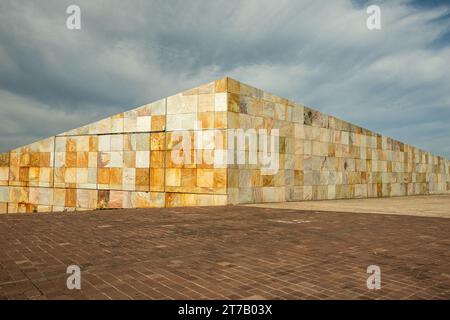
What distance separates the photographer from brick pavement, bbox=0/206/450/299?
380 centimetres

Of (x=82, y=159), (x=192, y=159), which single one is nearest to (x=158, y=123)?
(x=192, y=159)

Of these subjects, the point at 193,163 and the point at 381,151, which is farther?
the point at 381,151

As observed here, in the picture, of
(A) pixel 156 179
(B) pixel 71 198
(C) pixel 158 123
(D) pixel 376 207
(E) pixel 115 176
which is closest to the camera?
(D) pixel 376 207

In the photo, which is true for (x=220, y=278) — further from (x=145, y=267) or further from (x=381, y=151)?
(x=381, y=151)

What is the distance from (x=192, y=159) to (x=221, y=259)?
399 inches

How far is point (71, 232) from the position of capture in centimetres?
732

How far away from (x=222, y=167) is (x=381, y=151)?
1436cm

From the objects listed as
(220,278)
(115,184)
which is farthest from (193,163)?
(220,278)

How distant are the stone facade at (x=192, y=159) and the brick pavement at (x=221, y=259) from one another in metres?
6.22

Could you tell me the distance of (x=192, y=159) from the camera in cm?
1512

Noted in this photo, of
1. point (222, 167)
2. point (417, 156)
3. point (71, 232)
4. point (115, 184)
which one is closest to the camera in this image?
point (71, 232)

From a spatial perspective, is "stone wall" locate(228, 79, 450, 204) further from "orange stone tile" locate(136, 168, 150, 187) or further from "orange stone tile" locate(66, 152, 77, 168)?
"orange stone tile" locate(66, 152, 77, 168)

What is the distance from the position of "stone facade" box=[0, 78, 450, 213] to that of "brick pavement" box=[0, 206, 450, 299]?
20.4ft

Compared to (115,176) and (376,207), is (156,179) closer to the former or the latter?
(115,176)
